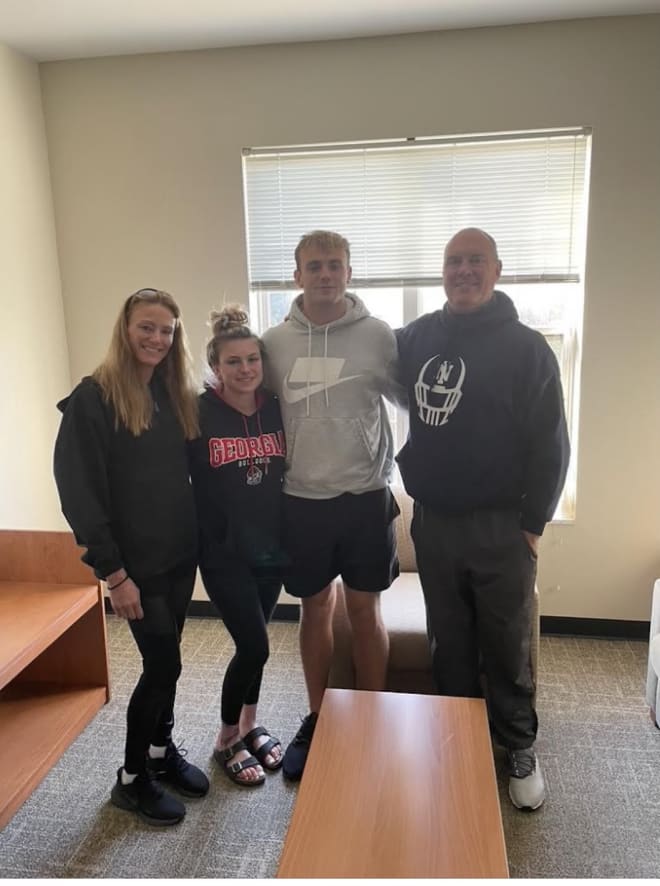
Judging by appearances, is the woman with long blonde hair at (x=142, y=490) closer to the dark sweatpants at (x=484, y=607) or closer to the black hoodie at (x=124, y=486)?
the black hoodie at (x=124, y=486)

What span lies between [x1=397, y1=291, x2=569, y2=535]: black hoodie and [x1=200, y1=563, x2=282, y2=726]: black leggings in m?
0.56

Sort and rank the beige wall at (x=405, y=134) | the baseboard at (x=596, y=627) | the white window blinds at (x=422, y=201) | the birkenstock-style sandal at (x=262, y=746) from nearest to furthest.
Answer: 1. the birkenstock-style sandal at (x=262, y=746)
2. the beige wall at (x=405, y=134)
3. the white window blinds at (x=422, y=201)
4. the baseboard at (x=596, y=627)

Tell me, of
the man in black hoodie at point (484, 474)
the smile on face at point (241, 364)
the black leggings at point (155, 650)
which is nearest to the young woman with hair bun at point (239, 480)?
the smile on face at point (241, 364)

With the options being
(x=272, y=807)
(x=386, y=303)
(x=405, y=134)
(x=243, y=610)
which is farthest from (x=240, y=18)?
(x=272, y=807)

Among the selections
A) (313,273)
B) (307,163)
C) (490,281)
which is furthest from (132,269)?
(490,281)

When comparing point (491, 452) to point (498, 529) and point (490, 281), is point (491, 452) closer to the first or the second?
point (498, 529)

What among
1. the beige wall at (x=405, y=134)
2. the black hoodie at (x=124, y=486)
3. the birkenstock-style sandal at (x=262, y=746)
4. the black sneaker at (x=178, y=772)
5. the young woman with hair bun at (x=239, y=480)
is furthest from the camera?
the beige wall at (x=405, y=134)

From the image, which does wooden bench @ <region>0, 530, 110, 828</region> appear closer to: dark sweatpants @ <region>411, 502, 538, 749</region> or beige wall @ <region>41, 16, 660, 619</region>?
beige wall @ <region>41, 16, 660, 619</region>

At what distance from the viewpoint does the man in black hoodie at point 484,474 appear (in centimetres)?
167

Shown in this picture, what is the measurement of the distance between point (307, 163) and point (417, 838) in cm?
243

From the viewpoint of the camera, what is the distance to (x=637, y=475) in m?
2.63

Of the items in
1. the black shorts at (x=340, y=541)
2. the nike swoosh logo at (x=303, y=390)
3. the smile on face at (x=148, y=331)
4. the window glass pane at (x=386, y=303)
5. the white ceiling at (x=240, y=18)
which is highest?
the white ceiling at (x=240, y=18)

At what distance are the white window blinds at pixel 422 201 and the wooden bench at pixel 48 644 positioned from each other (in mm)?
1467

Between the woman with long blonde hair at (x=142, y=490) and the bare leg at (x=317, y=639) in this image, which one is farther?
the bare leg at (x=317, y=639)
